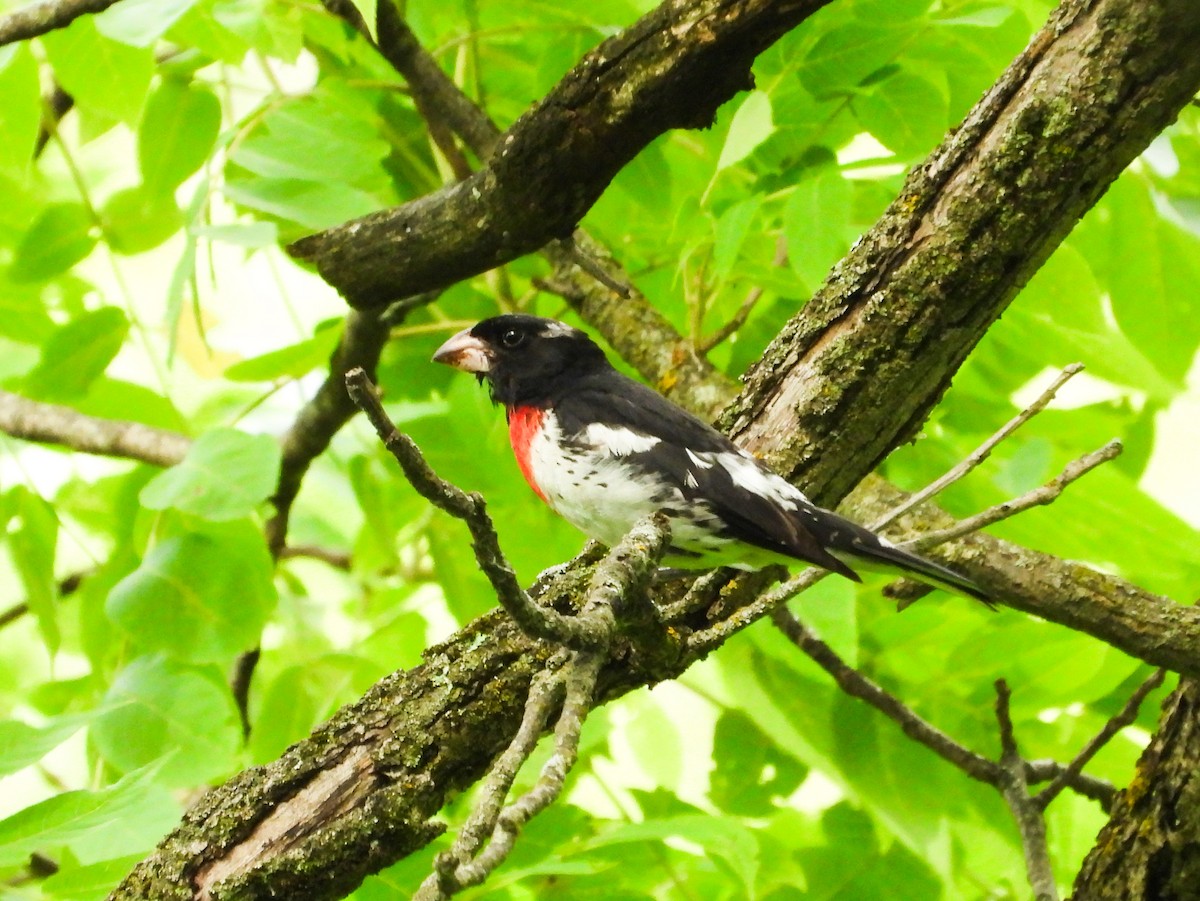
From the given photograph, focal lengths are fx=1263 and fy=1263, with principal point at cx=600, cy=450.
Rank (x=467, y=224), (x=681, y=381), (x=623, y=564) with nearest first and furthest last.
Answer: (x=623, y=564)
(x=467, y=224)
(x=681, y=381)

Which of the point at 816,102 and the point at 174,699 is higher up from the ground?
the point at 816,102

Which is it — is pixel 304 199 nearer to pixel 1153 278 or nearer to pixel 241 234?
pixel 241 234

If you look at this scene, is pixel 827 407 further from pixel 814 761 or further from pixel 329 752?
pixel 329 752

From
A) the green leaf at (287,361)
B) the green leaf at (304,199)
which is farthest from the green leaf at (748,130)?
the green leaf at (287,361)

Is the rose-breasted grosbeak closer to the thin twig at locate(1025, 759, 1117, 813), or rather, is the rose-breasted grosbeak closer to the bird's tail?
the bird's tail

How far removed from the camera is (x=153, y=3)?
2.38 meters

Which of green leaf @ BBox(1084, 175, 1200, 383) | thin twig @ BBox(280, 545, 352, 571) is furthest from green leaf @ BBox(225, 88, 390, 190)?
thin twig @ BBox(280, 545, 352, 571)

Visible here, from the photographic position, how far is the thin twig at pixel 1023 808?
8.04 ft

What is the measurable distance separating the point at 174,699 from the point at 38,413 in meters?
1.46

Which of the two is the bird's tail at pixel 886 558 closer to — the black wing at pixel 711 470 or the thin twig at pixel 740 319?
the black wing at pixel 711 470

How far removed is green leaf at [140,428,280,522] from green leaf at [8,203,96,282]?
87 cm

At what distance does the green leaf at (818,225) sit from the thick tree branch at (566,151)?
24cm

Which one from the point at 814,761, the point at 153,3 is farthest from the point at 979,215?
the point at 153,3

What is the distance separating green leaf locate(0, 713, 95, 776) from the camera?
192 cm
